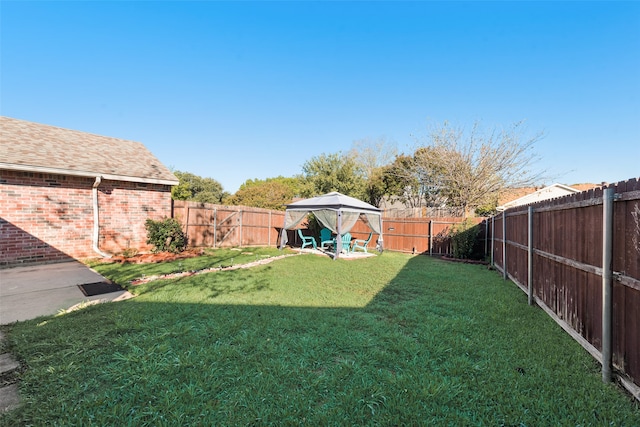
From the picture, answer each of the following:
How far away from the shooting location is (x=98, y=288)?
4.96m

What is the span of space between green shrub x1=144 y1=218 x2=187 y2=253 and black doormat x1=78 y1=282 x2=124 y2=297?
3795 millimetres

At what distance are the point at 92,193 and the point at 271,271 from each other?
611 cm

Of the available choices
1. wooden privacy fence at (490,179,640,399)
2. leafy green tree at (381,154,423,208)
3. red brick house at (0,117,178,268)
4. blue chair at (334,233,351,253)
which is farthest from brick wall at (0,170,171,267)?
leafy green tree at (381,154,423,208)

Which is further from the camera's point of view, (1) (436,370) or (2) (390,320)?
(2) (390,320)

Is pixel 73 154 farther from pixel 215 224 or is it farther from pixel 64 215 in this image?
pixel 215 224

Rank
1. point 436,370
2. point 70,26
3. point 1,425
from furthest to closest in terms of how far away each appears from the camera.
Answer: point 70,26 → point 436,370 → point 1,425

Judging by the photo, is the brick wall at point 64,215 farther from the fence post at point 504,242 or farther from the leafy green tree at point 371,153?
the leafy green tree at point 371,153

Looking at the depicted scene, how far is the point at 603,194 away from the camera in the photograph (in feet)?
7.89

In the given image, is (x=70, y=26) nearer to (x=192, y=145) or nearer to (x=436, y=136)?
(x=192, y=145)

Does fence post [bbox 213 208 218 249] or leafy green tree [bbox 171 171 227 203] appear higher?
leafy green tree [bbox 171 171 227 203]

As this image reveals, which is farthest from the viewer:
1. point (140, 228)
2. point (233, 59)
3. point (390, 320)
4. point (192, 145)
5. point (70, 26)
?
point (192, 145)

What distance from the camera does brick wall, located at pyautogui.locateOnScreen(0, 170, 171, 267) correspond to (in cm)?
696

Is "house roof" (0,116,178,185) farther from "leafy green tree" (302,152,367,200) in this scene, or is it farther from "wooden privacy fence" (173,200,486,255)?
"leafy green tree" (302,152,367,200)

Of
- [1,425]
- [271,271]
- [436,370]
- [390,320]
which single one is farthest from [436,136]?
[1,425]
